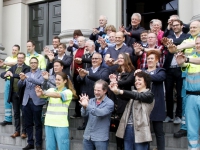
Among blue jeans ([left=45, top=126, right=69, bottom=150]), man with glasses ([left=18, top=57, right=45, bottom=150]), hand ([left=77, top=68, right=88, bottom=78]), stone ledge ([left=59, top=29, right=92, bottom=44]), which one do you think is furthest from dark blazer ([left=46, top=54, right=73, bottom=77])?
stone ledge ([left=59, top=29, right=92, bottom=44])

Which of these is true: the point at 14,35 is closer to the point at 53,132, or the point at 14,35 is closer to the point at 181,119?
the point at 53,132

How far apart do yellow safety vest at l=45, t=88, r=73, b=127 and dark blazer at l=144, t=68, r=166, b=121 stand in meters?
1.43

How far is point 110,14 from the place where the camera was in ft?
33.0

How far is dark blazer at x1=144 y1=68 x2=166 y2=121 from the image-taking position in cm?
492

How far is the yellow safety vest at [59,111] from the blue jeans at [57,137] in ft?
0.28

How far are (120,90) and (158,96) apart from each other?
950 mm

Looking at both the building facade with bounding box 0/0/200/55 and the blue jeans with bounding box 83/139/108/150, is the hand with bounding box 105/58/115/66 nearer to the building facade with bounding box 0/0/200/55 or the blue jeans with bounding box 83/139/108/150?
the blue jeans with bounding box 83/139/108/150

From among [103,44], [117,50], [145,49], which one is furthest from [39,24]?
[145,49]

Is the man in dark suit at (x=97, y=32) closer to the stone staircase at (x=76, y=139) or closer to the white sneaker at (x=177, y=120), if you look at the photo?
the stone staircase at (x=76, y=139)

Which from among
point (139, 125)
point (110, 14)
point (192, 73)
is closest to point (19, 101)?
point (139, 125)

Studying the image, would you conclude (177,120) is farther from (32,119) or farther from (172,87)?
(32,119)

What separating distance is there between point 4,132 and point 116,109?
3.19 m

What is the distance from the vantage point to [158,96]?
504 cm

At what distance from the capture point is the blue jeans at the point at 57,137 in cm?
518
